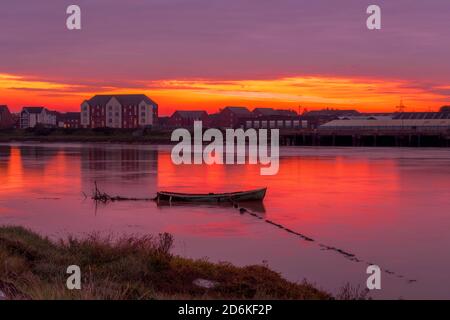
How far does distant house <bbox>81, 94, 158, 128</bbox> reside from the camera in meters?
183

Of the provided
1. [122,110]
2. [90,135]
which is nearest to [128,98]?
[122,110]

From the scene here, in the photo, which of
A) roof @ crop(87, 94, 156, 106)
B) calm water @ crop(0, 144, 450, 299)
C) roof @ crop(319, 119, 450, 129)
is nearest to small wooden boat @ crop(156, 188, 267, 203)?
calm water @ crop(0, 144, 450, 299)

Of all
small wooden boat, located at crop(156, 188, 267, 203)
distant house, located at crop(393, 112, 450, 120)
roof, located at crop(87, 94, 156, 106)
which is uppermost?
roof, located at crop(87, 94, 156, 106)

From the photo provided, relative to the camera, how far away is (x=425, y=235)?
24.4 m

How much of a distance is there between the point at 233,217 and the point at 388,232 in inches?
303

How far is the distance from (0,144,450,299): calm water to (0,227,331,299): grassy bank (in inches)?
92.6

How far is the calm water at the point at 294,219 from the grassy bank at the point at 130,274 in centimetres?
235

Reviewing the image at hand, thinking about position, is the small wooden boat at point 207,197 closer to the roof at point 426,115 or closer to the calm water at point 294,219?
the calm water at point 294,219

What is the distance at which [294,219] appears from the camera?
94.2 ft

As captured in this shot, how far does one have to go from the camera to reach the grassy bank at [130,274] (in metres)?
12.1

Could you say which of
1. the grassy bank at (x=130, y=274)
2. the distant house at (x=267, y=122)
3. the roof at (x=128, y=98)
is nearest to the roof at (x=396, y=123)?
the distant house at (x=267, y=122)

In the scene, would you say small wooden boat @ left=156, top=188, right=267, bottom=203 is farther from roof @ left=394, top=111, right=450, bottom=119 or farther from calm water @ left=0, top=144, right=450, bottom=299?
roof @ left=394, top=111, right=450, bottom=119

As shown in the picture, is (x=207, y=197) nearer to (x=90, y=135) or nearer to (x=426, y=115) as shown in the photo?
(x=426, y=115)
